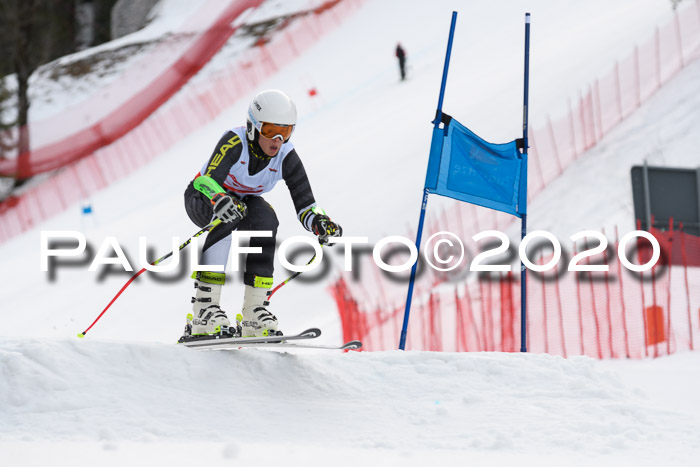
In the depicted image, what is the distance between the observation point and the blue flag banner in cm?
636

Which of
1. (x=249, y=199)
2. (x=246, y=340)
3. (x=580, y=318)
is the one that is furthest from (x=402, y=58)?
(x=246, y=340)

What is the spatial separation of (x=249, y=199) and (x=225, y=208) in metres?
0.45

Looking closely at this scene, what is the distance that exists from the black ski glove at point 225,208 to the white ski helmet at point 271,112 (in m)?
0.44

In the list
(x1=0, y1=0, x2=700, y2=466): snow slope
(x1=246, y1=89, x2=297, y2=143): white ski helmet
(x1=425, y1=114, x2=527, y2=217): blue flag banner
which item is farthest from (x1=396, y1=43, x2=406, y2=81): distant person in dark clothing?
(x1=246, y1=89, x2=297, y2=143): white ski helmet

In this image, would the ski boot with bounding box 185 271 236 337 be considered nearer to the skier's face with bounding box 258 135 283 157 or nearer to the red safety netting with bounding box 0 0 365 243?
the skier's face with bounding box 258 135 283 157

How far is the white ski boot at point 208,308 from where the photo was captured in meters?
5.11

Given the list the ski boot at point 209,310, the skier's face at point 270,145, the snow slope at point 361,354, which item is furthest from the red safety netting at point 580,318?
the skier's face at point 270,145

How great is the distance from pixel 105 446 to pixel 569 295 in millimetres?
7252

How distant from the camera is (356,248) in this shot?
14164 mm

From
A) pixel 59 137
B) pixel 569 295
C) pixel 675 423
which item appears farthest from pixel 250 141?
pixel 59 137

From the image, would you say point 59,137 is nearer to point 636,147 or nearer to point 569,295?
point 636,147

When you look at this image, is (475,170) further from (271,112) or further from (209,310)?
(209,310)

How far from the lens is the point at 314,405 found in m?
4.79

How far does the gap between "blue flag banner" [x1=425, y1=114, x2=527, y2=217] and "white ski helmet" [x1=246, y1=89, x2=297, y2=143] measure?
1.54 meters
